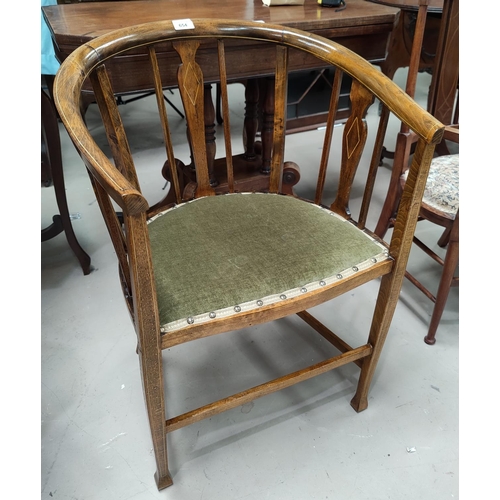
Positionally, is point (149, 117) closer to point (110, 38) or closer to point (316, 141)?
point (316, 141)

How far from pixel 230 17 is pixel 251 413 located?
1.23 metres

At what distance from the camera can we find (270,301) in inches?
34.6

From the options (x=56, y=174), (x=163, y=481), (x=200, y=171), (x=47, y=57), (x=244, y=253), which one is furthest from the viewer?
(x=47, y=57)

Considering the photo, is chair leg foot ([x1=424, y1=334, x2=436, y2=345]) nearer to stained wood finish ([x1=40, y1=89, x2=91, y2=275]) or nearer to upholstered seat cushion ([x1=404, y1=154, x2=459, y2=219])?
upholstered seat cushion ([x1=404, y1=154, x2=459, y2=219])

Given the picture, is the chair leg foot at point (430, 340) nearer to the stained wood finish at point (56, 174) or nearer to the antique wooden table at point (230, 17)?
the antique wooden table at point (230, 17)

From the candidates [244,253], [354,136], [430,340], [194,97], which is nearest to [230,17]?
[194,97]

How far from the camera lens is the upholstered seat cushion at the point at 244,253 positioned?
0.86 m

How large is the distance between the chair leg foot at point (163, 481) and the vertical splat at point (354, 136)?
29.3 inches

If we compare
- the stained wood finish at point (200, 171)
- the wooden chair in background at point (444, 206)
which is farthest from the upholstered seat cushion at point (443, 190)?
the stained wood finish at point (200, 171)

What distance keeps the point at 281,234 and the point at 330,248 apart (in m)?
0.11

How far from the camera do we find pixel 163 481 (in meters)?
1.05

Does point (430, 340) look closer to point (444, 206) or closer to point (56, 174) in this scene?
point (444, 206)

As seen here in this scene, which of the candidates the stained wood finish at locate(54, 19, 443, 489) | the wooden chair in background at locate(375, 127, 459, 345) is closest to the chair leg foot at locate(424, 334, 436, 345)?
the wooden chair in background at locate(375, 127, 459, 345)

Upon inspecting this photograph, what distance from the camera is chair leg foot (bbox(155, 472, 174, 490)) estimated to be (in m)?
1.05
